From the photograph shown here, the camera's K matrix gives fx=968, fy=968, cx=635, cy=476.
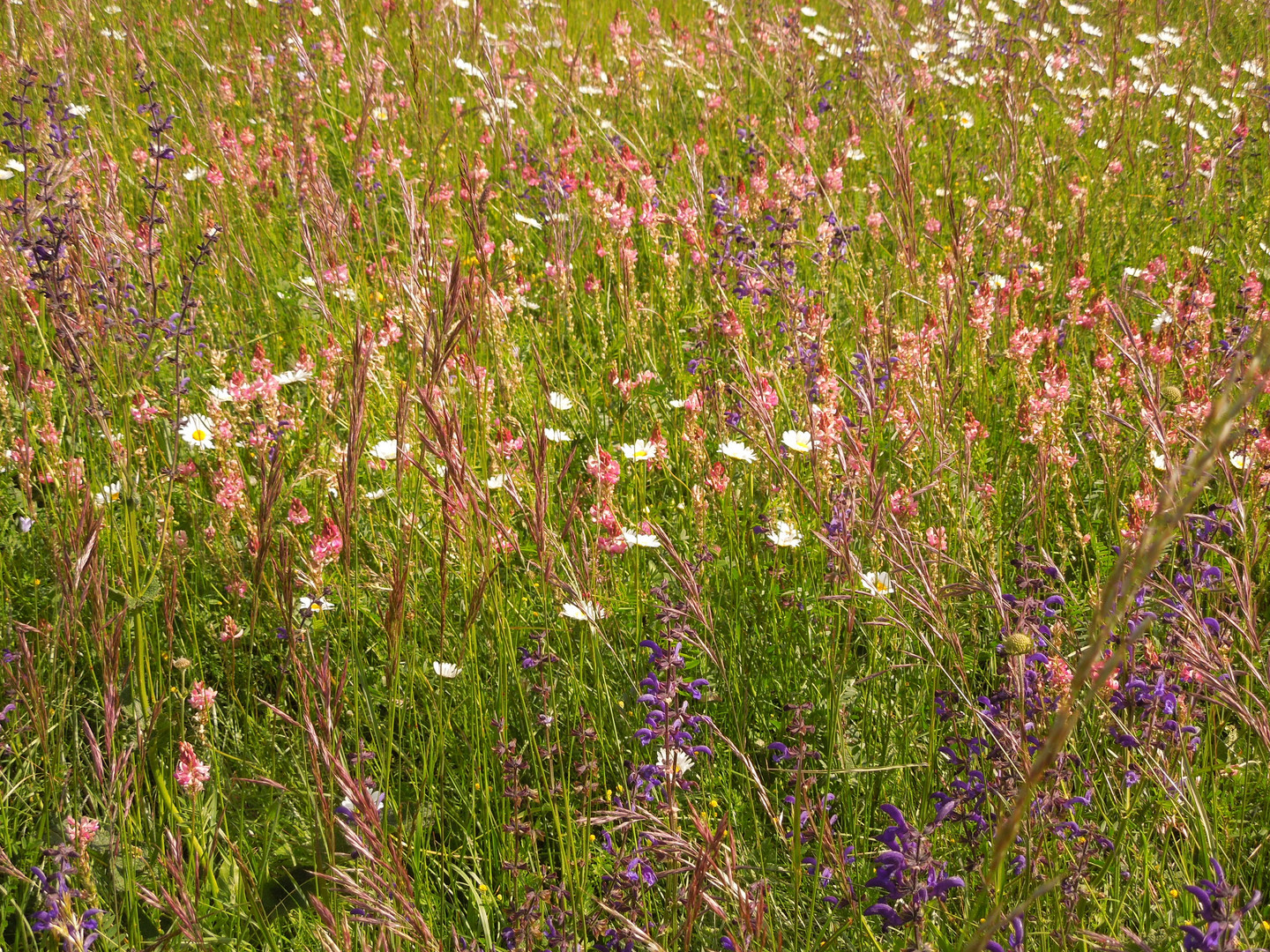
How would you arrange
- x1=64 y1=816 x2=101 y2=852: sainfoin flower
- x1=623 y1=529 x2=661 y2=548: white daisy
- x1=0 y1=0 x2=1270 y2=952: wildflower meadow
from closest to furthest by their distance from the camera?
x1=64 y1=816 x2=101 y2=852: sainfoin flower
x1=0 y1=0 x2=1270 y2=952: wildflower meadow
x1=623 y1=529 x2=661 y2=548: white daisy

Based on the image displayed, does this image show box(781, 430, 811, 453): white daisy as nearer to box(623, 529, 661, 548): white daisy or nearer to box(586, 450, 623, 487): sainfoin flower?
box(623, 529, 661, 548): white daisy

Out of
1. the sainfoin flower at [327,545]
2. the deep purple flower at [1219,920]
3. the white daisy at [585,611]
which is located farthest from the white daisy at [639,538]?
the deep purple flower at [1219,920]

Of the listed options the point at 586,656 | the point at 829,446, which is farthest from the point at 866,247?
the point at 586,656

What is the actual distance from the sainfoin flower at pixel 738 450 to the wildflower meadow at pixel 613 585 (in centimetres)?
2

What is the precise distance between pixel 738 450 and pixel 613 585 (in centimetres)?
49

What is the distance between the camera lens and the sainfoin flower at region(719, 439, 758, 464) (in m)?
2.17

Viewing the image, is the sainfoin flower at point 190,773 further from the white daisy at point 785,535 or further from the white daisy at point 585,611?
the white daisy at point 785,535

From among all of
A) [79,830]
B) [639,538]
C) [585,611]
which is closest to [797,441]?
[639,538]

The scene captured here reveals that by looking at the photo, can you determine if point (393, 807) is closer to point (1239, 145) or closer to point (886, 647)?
point (886, 647)

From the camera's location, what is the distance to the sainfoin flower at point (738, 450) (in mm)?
2169

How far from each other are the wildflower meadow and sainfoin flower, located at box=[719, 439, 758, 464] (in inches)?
0.6

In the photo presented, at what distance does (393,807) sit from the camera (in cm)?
148

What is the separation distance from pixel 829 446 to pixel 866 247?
202cm

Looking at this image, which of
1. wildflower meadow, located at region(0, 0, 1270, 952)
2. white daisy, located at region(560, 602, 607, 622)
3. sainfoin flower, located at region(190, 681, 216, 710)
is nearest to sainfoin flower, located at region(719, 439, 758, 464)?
wildflower meadow, located at region(0, 0, 1270, 952)
